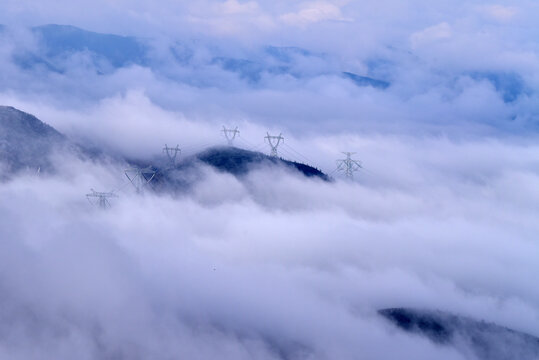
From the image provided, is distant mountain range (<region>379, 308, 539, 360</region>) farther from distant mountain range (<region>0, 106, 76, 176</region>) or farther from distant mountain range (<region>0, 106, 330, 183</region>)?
distant mountain range (<region>0, 106, 76, 176</region>)

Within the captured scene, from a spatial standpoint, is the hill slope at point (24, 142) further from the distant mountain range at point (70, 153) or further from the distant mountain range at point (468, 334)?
the distant mountain range at point (468, 334)

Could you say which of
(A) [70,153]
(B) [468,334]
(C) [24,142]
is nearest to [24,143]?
(C) [24,142]

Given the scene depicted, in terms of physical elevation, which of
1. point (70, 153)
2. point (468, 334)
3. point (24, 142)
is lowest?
point (468, 334)

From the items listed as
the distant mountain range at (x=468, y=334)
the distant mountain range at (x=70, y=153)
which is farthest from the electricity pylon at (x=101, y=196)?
the distant mountain range at (x=468, y=334)

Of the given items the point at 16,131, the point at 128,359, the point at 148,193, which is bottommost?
the point at 128,359

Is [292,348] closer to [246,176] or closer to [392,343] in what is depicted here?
[392,343]

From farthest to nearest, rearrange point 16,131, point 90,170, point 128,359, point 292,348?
1. point 90,170
2. point 16,131
3. point 292,348
4. point 128,359

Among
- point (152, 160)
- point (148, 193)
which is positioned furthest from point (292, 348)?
point (152, 160)

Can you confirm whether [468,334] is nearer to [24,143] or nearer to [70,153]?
[70,153]
